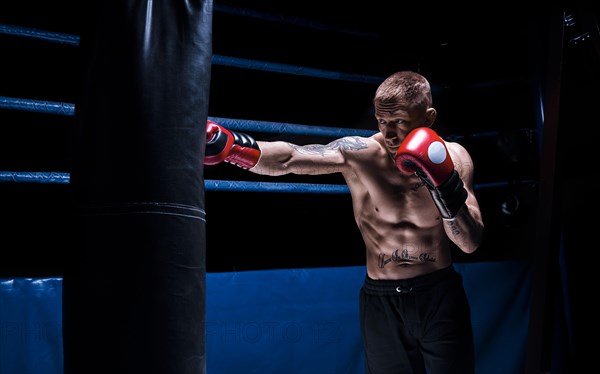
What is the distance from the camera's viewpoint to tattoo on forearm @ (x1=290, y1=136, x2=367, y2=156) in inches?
95.7

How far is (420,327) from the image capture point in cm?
233

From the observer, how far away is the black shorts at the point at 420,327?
230 centimetres

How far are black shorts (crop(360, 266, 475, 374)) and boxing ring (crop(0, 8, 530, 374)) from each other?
0.76 meters

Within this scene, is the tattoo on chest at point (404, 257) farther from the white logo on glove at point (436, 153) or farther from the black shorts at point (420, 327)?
the white logo on glove at point (436, 153)

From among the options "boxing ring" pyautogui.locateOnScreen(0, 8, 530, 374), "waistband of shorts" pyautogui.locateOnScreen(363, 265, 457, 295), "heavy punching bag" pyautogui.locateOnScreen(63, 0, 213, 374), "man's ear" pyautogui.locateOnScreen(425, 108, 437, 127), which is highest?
"man's ear" pyautogui.locateOnScreen(425, 108, 437, 127)

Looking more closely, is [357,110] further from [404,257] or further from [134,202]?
[134,202]

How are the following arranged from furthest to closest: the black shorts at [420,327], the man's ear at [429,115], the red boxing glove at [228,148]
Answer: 1. the man's ear at [429,115]
2. the black shorts at [420,327]
3. the red boxing glove at [228,148]

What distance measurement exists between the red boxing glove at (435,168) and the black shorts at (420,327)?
0.36m

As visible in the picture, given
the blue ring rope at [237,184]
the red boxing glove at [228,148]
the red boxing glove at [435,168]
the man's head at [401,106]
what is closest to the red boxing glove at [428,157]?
the red boxing glove at [435,168]

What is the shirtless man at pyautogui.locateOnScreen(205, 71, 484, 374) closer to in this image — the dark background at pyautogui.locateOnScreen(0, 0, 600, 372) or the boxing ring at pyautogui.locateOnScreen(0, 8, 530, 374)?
the boxing ring at pyautogui.locateOnScreen(0, 8, 530, 374)

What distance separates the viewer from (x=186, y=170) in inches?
53.0

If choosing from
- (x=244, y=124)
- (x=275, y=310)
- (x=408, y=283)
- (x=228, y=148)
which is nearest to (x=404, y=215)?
(x=408, y=283)

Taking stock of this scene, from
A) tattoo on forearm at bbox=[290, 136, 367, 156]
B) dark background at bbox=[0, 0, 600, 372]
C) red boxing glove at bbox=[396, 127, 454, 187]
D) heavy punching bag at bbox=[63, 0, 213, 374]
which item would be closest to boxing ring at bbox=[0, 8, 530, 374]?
dark background at bbox=[0, 0, 600, 372]

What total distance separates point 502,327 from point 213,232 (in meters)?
2.02
